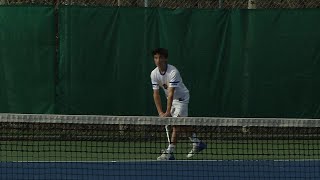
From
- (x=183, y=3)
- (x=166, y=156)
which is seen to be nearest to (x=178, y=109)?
(x=166, y=156)

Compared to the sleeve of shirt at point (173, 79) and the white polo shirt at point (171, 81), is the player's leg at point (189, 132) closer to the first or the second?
the white polo shirt at point (171, 81)

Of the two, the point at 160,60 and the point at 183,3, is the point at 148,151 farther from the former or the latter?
the point at 183,3

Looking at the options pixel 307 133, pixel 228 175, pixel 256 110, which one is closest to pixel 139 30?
pixel 256 110

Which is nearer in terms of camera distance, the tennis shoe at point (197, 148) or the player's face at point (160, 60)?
the player's face at point (160, 60)

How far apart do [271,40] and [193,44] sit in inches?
34.4

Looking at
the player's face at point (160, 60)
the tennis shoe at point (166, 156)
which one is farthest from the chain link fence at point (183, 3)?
the tennis shoe at point (166, 156)

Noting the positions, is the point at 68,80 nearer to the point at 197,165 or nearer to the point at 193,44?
the point at 193,44

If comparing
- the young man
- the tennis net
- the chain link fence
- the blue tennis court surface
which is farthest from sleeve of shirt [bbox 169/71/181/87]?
the chain link fence

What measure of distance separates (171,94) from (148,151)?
3.05 feet

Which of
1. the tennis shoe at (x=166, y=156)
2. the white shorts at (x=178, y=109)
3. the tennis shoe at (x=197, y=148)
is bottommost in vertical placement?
the tennis shoe at (x=166, y=156)

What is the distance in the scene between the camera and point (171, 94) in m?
8.16

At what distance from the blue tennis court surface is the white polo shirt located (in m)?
0.76

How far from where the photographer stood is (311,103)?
9.70m

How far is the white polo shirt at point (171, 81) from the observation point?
8.17 meters
